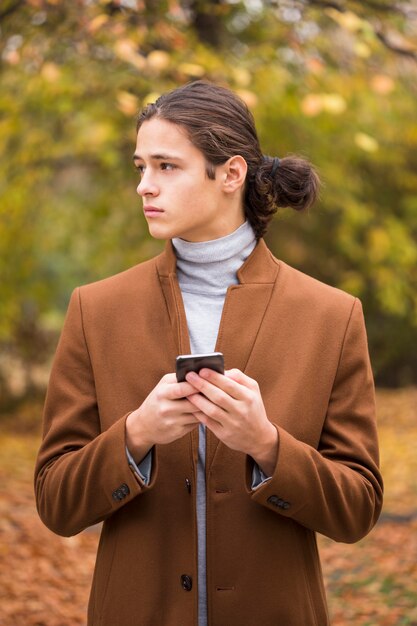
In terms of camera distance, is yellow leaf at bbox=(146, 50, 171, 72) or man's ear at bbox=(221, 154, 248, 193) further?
yellow leaf at bbox=(146, 50, 171, 72)

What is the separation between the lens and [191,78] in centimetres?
575

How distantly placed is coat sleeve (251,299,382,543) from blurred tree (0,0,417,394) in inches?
94.5

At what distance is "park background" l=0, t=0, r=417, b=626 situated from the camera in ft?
17.3

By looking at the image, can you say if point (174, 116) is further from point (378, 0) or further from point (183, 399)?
point (378, 0)

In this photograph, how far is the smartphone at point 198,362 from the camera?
1906 millimetres

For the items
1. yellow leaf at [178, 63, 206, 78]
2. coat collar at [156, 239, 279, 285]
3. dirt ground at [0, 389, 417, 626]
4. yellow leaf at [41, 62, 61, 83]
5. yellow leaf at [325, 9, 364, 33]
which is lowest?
dirt ground at [0, 389, 417, 626]

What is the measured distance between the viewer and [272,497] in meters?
2.11

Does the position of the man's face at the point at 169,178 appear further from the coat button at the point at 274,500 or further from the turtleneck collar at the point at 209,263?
the coat button at the point at 274,500

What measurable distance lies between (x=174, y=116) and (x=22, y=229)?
5.80 metres

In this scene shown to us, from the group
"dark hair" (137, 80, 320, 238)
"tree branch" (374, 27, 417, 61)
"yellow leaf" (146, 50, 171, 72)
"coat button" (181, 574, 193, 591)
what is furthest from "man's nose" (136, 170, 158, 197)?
"tree branch" (374, 27, 417, 61)

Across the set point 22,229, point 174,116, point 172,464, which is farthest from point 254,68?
point 172,464

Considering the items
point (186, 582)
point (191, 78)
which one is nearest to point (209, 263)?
point (186, 582)

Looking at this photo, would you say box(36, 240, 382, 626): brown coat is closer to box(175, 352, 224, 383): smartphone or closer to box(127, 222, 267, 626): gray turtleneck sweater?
box(127, 222, 267, 626): gray turtleneck sweater

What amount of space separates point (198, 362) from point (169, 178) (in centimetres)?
60
